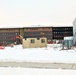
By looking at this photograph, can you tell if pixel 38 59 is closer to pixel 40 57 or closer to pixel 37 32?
pixel 40 57

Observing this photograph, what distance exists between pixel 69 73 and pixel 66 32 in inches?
5448

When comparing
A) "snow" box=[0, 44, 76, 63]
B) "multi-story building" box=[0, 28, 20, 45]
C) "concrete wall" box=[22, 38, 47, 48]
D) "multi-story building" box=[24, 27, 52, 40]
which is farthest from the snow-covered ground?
"multi-story building" box=[0, 28, 20, 45]

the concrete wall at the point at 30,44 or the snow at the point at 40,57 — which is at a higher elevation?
the snow at the point at 40,57

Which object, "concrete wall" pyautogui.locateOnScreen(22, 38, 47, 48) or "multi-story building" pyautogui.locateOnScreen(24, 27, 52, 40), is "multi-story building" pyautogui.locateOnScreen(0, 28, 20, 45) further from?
"concrete wall" pyautogui.locateOnScreen(22, 38, 47, 48)

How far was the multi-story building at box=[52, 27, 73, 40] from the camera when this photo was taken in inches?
5797

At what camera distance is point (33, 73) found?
39.3 feet

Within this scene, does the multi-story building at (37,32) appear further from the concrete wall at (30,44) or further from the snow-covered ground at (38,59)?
the snow-covered ground at (38,59)

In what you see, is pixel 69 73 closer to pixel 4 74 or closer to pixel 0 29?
pixel 4 74

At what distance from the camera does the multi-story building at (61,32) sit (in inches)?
5797

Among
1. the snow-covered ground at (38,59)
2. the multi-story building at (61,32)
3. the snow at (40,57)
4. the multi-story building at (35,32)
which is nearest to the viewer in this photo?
the snow-covered ground at (38,59)

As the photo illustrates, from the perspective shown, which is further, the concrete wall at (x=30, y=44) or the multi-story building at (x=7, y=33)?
the multi-story building at (x=7, y=33)

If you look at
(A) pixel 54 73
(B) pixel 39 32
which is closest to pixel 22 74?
(A) pixel 54 73

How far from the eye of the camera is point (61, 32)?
150250mm

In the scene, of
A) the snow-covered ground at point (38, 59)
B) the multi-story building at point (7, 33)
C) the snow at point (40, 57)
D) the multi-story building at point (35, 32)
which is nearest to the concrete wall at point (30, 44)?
the snow at point (40, 57)
